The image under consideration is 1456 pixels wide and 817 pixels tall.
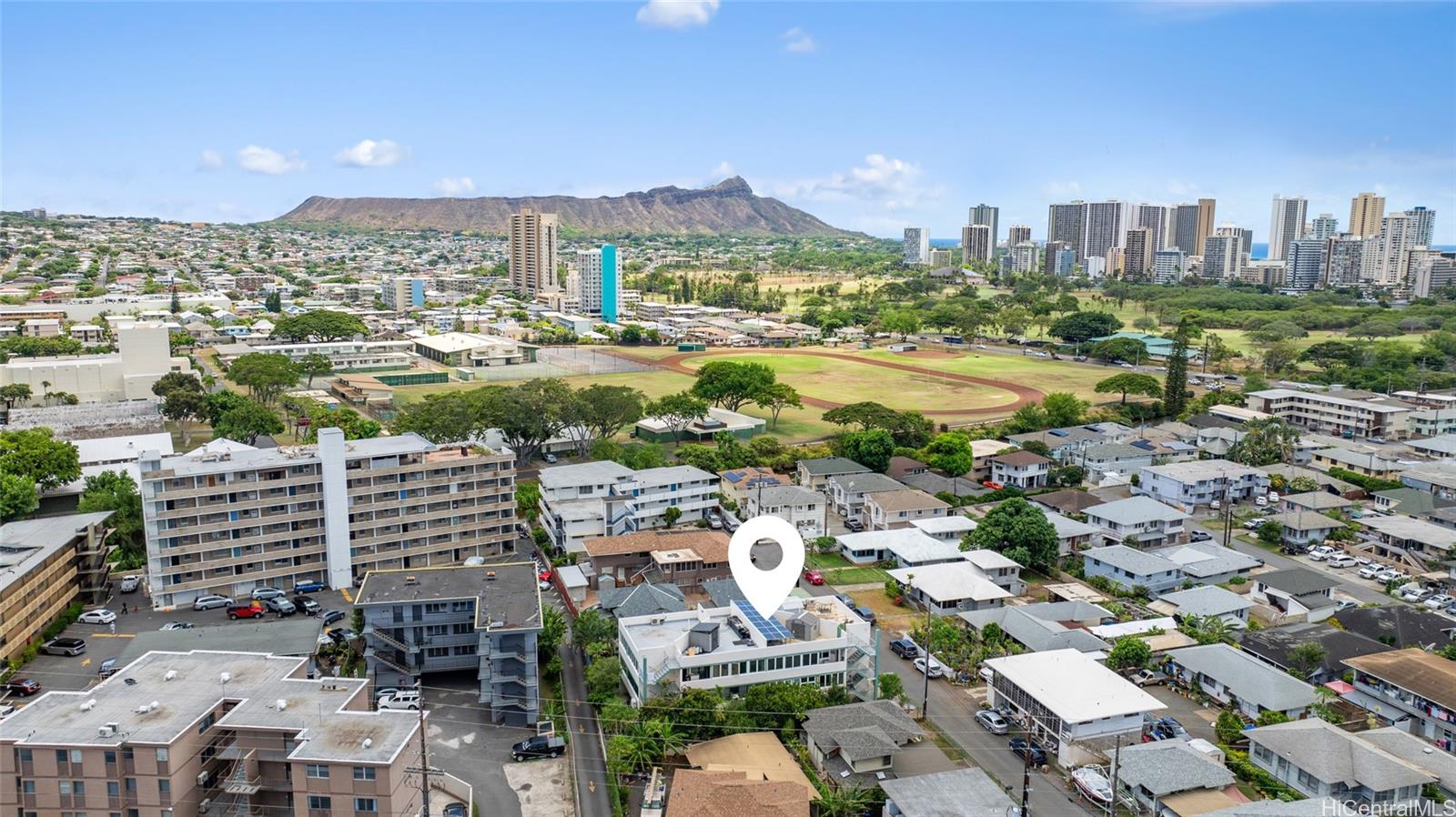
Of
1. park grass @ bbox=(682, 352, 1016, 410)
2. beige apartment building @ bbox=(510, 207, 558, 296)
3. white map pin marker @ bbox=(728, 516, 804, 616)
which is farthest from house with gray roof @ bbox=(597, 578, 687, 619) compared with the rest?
beige apartment building @ bbox=(510, 207, 558, 296)

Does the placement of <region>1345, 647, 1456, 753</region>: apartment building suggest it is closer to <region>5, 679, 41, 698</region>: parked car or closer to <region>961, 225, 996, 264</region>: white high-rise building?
<region>5, 679, 41, 698</region>: parked car

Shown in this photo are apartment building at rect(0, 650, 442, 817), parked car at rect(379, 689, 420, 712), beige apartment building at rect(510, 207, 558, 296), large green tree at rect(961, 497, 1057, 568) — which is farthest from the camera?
beige apartment building at rect(510, 207, 558, 296)

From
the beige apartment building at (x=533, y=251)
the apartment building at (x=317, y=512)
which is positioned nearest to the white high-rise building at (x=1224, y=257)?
the beige apartment building at (x=533, y=251)

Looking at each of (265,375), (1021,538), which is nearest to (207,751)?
(1021,538)

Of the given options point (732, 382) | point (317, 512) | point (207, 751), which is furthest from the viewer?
point (732, 382)

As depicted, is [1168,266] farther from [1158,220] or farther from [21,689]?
[21,689]
